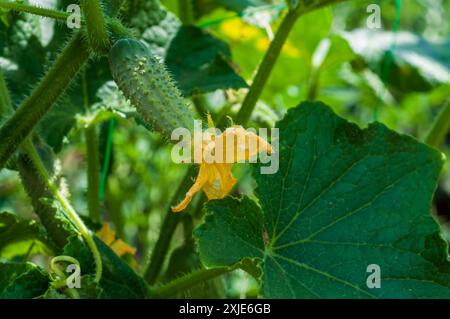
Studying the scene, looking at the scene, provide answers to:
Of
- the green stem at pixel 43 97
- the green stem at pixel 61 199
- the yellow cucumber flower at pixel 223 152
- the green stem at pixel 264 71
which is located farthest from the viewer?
the green stem at pixel 264 71

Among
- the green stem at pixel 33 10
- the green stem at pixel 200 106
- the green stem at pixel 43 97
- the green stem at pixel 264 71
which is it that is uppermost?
the green stem at pixel 200 106

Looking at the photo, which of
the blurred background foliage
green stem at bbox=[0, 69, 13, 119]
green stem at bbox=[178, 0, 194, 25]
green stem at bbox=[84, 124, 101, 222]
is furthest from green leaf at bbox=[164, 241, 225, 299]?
green stem at bbox=[178, 0, 194, 25]

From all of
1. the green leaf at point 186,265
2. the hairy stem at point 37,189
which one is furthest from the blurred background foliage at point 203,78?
the hairy stem at point 37,189

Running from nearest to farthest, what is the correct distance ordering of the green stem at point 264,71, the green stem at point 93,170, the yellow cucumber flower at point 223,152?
1. the yellow cucumber flower at point 223,152
2. the green stem at point 264,71
3. the green stem at point 93,170

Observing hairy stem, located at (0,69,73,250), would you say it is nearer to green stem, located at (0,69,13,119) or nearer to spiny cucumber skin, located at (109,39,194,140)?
green stem, located at (0,69,13,119)

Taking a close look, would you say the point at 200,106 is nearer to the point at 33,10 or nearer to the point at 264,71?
the point at 264,71

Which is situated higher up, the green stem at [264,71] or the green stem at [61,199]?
the green stem at [264,71]

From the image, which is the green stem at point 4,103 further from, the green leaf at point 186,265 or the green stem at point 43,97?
the green leaf at point 186,265

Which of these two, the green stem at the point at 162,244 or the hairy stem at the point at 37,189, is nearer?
the hairy stem at the point at 37,189

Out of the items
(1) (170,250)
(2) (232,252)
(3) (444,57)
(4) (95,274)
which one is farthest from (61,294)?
(3) (444,57)
